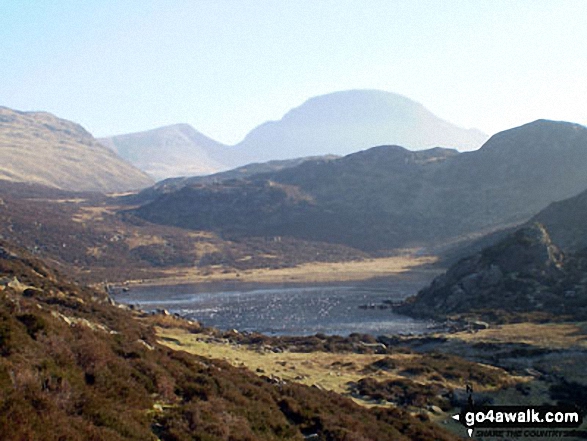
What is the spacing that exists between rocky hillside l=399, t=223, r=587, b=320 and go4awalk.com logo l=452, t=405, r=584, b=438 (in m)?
43.3

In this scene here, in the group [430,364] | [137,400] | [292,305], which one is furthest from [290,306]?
[137,400]

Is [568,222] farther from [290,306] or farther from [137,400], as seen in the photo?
[137,400]

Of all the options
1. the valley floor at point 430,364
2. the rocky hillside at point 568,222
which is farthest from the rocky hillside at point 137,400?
the rocky hillside at point 568,222

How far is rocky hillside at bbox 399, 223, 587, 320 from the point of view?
2970 inches

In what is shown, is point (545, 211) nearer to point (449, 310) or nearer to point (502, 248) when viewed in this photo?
point (502, 248)

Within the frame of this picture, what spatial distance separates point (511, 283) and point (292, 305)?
36924 millimetres

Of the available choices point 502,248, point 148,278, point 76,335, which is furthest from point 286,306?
point 76,335

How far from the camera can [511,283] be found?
271 feet

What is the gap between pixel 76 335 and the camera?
18672 mm

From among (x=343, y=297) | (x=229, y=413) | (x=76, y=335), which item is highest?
(x=76, y=335)

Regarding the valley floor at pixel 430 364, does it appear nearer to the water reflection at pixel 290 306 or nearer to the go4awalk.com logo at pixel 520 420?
the go4awalk.com logo at pixel 520 420

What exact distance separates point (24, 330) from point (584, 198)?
140239mm

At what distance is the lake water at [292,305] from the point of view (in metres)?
76.9

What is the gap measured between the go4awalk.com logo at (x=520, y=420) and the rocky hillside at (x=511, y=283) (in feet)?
142
